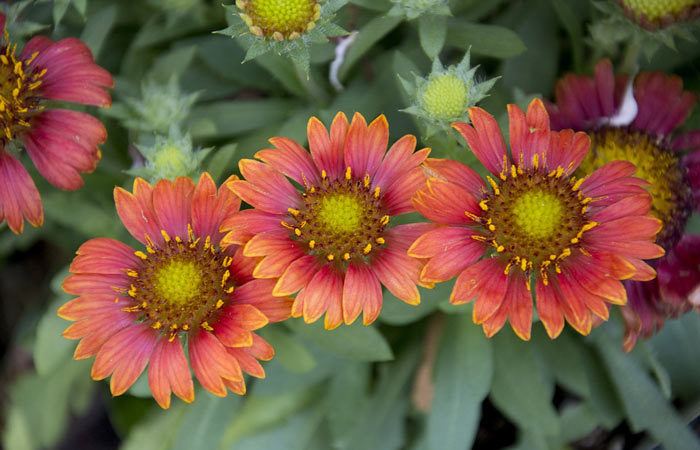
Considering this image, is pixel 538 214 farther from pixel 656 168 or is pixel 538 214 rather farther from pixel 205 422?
pixel 205 422

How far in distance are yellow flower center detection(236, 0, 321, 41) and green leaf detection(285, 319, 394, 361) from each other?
0.57 m

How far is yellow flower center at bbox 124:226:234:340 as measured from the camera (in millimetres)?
1301

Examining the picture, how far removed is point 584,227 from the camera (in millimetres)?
1236

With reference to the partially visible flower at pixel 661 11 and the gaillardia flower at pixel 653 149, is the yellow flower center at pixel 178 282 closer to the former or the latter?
the gaillardia flower at pixel 653 149

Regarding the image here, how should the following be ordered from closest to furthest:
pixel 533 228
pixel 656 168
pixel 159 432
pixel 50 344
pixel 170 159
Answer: pixel 533 228 < pixel 170 159 < pixel 656 168 < pixel 50 344 < pixel 159 432

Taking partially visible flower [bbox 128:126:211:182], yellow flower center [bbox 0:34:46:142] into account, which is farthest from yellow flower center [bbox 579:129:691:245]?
yellow flower center [bbox 0:34:46:142]

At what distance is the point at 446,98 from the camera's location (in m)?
1.27

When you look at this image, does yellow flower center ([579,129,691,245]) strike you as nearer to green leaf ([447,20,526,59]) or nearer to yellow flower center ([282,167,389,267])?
green leaf ([447,20,526,59])

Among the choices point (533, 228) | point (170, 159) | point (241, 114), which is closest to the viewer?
point (533, 228)

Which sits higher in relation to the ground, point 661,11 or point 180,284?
point 661,11

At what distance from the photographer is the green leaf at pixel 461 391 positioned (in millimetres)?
1594

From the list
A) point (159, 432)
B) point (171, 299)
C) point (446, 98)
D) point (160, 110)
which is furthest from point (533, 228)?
point (159, 432)

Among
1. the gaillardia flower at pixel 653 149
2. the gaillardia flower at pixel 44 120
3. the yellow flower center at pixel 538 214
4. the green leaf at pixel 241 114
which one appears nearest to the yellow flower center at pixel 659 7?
the gaillardia flower at pixel 653 149

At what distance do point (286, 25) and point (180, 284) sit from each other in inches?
18.9
